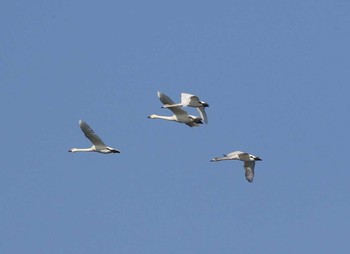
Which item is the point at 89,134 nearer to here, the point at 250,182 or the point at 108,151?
the point at 108,151

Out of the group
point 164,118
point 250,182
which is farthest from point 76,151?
point 250,182

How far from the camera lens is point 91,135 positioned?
126500mm

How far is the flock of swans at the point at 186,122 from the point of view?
12512cm

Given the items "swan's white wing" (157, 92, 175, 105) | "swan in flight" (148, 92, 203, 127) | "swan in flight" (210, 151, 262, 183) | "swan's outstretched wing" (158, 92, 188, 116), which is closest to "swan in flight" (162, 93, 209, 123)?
"swan in flight" (148, 92, 203, 127)

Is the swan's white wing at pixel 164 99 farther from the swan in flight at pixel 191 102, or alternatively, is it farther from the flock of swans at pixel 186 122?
the swan in flight at pixel 191 102

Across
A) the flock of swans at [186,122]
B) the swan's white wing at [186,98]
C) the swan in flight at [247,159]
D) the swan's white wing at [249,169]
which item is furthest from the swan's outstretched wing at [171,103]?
the swan's white wing at [249,169]

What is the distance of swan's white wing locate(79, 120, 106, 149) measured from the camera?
12544 cm

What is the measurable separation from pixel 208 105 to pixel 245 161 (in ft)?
18.4

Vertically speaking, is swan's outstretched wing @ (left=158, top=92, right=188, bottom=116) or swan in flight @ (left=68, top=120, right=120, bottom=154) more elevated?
swan's outstretched wing @ (left=158, top=92, right=188, bottom=116)

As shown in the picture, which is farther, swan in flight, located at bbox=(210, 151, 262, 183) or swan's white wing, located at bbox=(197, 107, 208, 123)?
swan's white wing, located at bbox=(197, 107, 208, 123)

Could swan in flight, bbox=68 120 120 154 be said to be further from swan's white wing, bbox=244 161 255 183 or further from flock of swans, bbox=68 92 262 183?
swan's white wing, bbox=244 161 255 183

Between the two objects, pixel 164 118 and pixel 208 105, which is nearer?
pixel 208 105

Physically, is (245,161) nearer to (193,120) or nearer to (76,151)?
(193,120)

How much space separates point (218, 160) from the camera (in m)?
132
